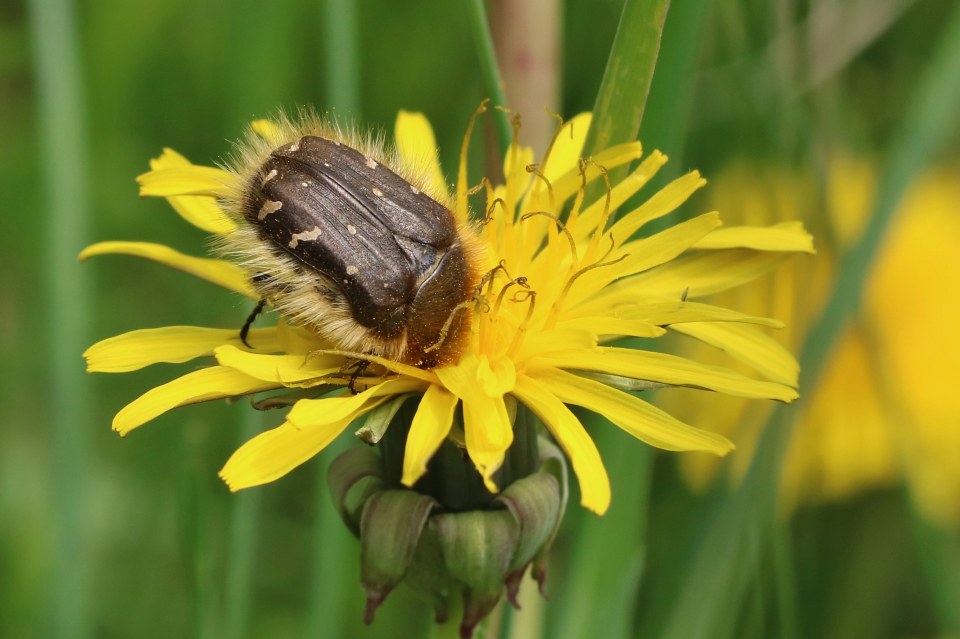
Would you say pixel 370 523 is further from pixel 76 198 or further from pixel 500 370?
pixel 76 198

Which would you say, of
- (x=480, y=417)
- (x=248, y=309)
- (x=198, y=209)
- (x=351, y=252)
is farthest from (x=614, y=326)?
(x=248, y=309)

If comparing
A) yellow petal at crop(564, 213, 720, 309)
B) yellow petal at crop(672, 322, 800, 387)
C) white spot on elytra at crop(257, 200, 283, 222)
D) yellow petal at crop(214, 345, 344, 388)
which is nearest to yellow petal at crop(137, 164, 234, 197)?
white spot on elytra at crop(257, 200, 283, 222)

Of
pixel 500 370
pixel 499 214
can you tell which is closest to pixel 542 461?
pixel 500 370

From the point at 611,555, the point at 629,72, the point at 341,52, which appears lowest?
the point at 611,555

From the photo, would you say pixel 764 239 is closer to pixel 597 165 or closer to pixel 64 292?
pixel 597 165

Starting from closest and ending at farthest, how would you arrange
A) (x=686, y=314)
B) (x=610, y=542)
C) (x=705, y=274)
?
(x=686, y=314), (x=705, y=274), (x=610, y=542)

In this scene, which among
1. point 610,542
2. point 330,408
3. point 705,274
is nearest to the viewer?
point 330,408

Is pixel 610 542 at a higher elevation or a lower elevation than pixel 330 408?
lower
